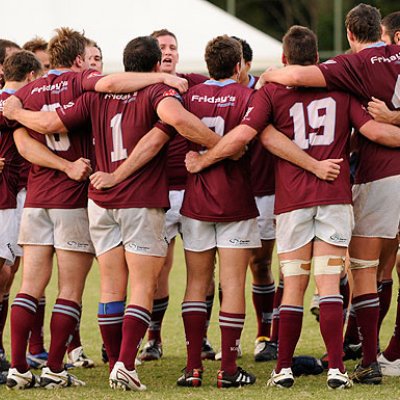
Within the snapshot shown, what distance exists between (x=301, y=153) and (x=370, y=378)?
154cm

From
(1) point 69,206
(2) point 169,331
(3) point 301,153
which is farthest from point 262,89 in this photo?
(2) point 169,331

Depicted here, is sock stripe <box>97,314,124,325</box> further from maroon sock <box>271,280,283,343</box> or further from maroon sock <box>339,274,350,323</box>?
maroon sock <box>339,274,350,323</box>

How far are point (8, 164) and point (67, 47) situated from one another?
992 millimetres

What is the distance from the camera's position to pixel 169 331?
923cm

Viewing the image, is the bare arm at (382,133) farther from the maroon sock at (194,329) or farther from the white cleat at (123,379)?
the white cleat at (123,379)

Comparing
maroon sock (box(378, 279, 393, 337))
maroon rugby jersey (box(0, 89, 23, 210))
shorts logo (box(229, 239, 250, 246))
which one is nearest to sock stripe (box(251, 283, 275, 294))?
maroon sock (box(378, 279, 393, 337))

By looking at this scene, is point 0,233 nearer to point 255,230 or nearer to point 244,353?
point 255,230

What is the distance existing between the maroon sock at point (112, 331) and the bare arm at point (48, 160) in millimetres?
945

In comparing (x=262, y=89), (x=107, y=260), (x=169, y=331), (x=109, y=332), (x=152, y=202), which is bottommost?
(x=169, y=331)

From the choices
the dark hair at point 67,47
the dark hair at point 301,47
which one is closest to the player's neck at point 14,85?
the dark hair at point 67,47

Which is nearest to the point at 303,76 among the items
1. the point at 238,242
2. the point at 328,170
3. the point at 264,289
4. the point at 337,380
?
the point at 328,170

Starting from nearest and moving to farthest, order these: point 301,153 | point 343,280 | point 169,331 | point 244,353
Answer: point 301,153, point 343,280, point 244,353, point 169,331

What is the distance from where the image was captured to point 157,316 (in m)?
7.89

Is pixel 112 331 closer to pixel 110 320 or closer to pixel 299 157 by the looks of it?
pixel 110 320
